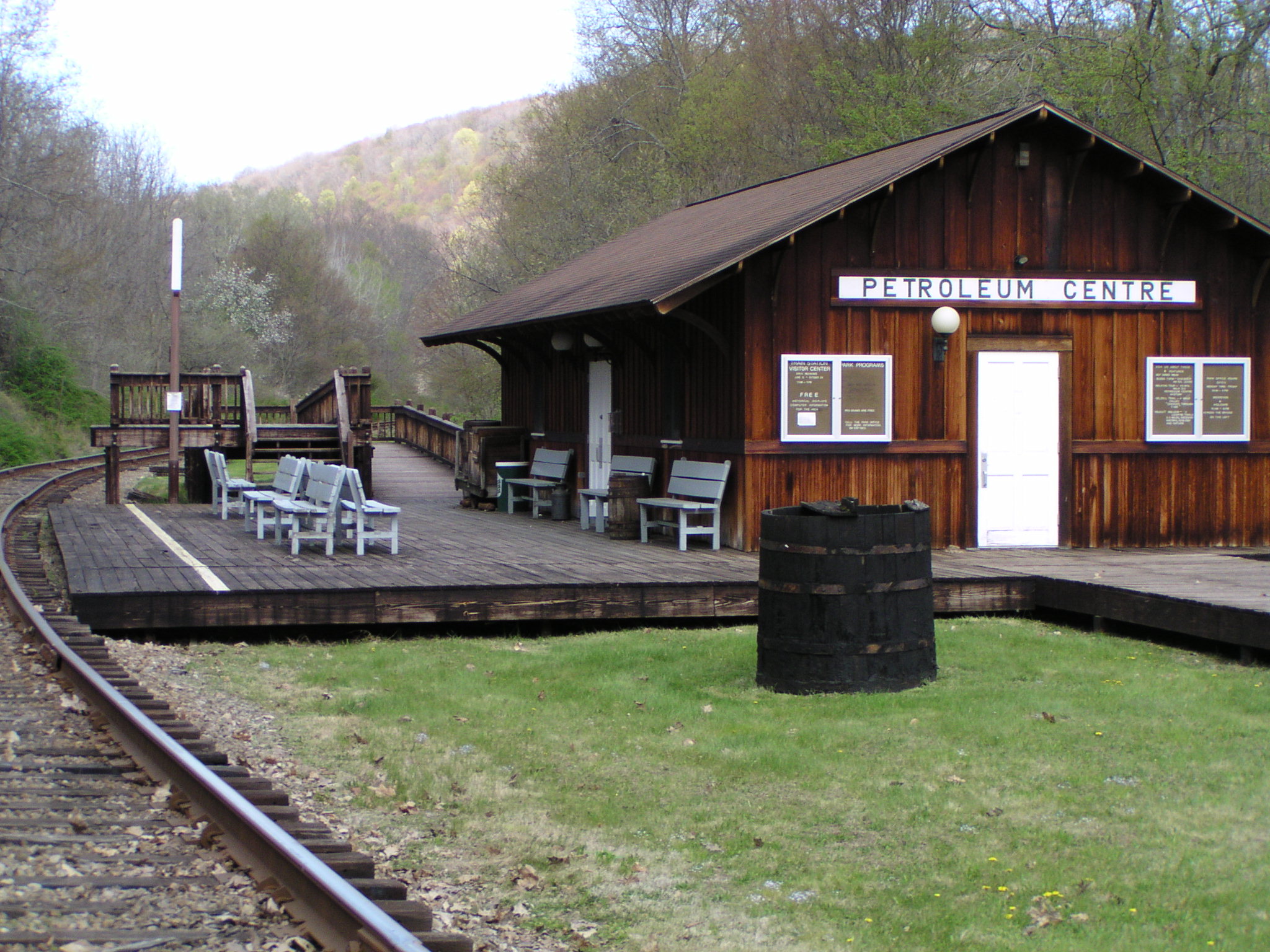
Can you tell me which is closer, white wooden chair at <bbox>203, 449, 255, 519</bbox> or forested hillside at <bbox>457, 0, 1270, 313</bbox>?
white wooden chair at <bbox>203, 449, 255, 519</bbox>

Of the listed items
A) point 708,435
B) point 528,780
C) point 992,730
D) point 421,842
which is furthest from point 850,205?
point 421,842

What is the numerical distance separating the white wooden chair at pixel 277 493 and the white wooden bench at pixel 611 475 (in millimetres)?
3101

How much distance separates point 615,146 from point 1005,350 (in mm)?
27891

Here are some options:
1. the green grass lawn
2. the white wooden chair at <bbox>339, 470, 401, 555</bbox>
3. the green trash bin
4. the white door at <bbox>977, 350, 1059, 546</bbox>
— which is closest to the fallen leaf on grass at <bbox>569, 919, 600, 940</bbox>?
the green grass lawn

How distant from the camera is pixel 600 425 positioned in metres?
16.2

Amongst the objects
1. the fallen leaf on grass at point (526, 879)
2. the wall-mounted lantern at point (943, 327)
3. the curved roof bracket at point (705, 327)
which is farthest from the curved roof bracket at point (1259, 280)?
the fallen leaf on grass at point (526, 879)

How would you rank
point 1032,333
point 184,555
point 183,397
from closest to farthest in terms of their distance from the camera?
point 184,555
point 1032,333
point 183,397

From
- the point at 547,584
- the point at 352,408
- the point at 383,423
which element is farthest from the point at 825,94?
the point at 547,584

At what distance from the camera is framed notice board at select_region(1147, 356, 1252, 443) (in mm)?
13102

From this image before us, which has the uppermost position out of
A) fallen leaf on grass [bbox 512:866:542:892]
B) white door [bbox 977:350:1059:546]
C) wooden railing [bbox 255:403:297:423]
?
wooden railing [bbox 255:403:297:423]

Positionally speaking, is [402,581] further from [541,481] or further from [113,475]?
[113,475]

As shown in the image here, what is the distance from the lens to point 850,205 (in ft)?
40.3

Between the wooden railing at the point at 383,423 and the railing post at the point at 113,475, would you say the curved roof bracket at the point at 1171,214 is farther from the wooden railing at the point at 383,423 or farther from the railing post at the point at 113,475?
the wooden railing at the point at 383,423

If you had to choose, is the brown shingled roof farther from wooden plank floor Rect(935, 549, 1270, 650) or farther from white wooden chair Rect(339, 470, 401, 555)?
wooden plank floor Rect(935, 549, 1270, 650)
